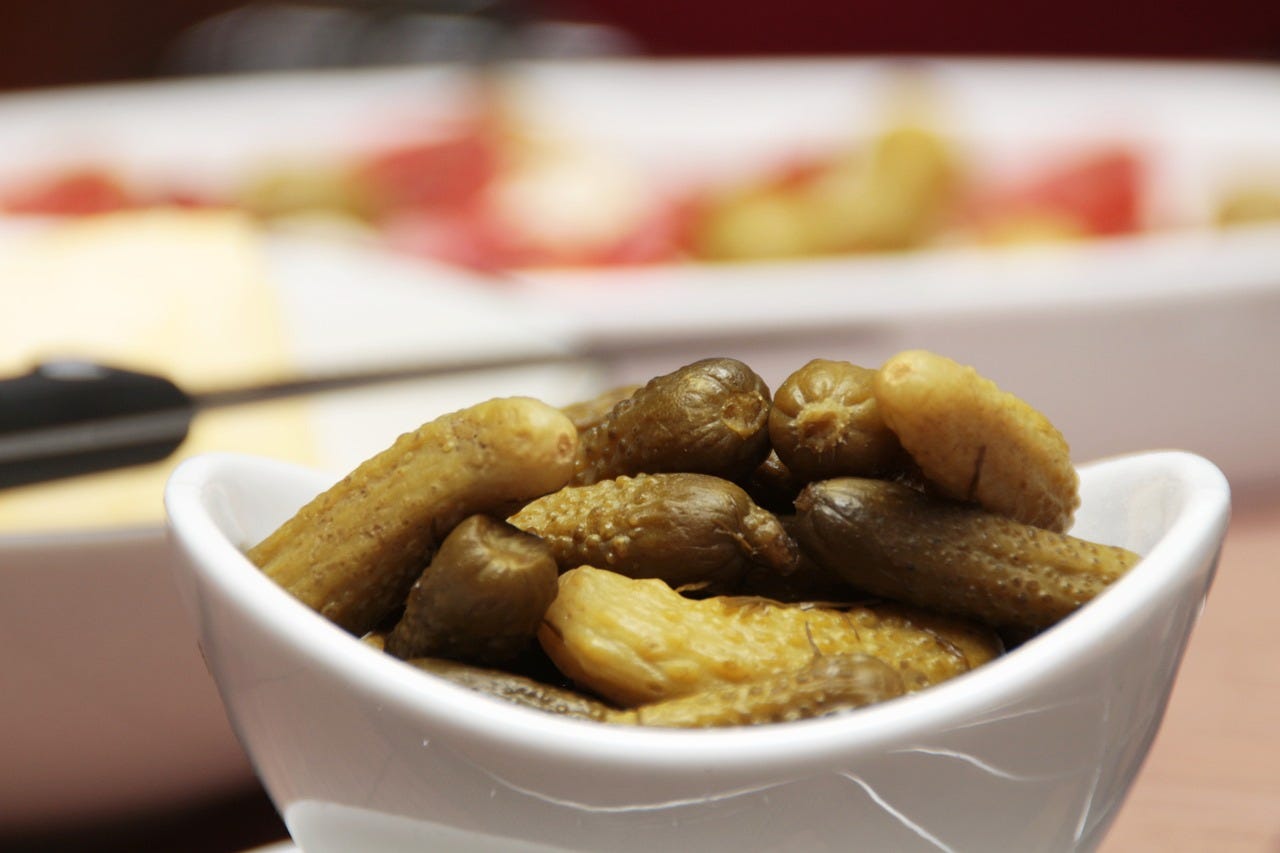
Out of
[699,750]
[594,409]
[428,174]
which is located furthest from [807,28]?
[699,750]

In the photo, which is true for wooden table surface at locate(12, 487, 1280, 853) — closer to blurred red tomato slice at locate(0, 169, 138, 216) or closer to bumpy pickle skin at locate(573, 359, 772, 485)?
bumpy pickle skin at locate(573, 359, 772, 485)

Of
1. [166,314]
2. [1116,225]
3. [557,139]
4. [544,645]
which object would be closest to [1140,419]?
[1116,225]

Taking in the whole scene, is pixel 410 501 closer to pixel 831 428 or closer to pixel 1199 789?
pixel 831 428

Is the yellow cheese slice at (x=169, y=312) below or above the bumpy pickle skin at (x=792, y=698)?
below

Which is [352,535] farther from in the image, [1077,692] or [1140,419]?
[1140,419]

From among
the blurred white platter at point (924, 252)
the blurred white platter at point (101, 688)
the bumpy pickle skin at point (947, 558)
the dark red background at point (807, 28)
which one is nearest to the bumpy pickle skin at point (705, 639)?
the bumpy pickle skin at point (947, 558)

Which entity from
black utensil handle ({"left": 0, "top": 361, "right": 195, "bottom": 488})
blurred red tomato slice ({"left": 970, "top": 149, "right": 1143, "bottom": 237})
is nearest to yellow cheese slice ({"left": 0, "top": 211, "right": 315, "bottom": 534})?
black utensil handle ({"left": 0, "top": 361, "right": 195, "bottom": 488})

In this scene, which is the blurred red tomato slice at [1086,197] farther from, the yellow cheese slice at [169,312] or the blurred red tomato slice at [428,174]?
the yellow cheese slice at [169,312]
